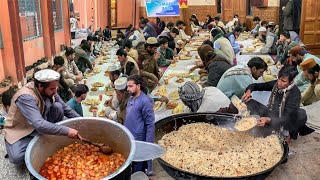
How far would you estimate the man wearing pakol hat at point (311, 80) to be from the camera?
4457 mm

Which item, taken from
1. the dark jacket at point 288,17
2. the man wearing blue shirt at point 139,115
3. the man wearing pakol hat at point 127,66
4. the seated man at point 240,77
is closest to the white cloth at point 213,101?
the seated man at point 240,77

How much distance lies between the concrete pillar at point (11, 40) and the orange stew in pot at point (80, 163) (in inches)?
180

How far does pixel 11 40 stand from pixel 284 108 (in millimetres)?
5205

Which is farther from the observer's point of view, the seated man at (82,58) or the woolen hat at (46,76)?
the seated man at (82,58)

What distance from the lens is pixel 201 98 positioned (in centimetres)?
432

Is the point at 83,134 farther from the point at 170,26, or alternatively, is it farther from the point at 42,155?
the point at 170,26

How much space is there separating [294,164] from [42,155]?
7.85 ft

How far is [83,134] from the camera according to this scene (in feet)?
8.71

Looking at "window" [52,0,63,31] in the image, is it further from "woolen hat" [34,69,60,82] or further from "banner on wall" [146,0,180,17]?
"woolen hat" [34,69,60,82]

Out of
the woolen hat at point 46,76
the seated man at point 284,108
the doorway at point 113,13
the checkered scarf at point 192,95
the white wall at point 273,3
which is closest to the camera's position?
the woolen hat at point 46,76

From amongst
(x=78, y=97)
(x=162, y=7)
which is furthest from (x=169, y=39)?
(x=78, y=97)

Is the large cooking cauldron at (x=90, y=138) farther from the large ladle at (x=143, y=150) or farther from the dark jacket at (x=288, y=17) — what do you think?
the dark jacket at (x=288, y=17)

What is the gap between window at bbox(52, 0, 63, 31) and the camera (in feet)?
31.8

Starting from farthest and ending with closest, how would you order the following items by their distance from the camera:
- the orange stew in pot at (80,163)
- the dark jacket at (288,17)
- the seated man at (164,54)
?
the dark jacket at (288,17), the seated man at (164,54), the orange stew in pot at (80,163)
